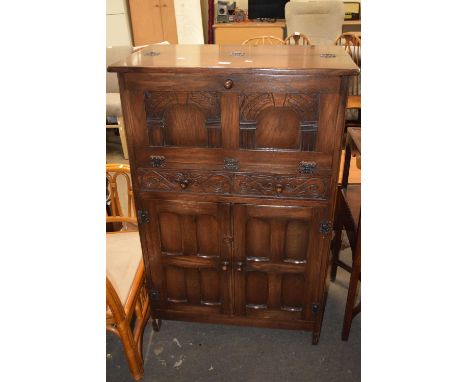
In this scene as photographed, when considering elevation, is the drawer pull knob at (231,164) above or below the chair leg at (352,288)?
above

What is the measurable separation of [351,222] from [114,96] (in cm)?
263

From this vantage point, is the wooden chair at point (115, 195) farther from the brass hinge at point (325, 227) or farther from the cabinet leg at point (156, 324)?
the brass hinge at point (325, 227)

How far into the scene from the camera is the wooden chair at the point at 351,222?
1526 mm

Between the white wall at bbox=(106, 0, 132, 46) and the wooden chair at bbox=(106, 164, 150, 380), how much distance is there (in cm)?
373

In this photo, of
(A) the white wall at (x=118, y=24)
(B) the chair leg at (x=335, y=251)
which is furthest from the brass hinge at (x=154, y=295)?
(A) the white wall at (x=118, y=24)

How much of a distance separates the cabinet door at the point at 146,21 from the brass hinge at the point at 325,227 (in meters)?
4.37

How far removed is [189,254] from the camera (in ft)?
5.09

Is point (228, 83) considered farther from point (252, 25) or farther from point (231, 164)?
point (252, 25)

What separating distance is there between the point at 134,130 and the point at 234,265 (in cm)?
66

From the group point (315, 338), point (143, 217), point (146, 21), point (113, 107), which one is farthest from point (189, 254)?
point (146, 21)

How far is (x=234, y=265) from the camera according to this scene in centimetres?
154
